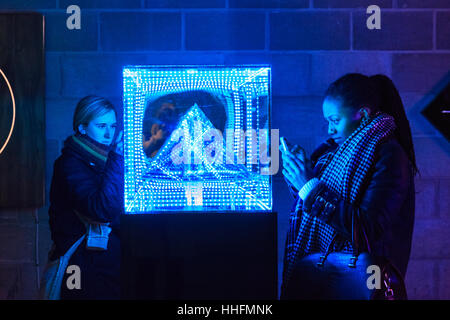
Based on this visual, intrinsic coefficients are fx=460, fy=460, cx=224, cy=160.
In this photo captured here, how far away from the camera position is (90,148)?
2.07 meters

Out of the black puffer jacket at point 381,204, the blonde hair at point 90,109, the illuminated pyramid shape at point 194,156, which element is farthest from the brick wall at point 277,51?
the illuminated pyramid shape at point 194,156

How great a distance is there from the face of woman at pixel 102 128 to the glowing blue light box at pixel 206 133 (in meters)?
0.40

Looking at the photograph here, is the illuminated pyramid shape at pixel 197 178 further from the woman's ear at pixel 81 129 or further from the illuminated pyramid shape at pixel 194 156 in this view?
the woman's ear at pixel 81 129

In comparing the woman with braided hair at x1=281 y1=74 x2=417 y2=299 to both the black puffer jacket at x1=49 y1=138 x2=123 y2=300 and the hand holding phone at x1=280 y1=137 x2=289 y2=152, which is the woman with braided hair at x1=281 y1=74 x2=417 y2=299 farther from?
the black puffer jacket at x1=49 y1=138 x2=123 y2=300

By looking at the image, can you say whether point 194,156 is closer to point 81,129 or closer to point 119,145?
point 119,145

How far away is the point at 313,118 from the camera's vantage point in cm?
214

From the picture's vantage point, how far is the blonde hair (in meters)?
2.10

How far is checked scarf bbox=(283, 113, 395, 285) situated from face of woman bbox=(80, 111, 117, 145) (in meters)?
0.90

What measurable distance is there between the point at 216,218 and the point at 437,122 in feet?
3.88

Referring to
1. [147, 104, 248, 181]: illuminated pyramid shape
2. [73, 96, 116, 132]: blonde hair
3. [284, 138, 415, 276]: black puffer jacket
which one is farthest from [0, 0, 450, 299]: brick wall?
[147, 104, 248, 181]: illuminated pyramid shape

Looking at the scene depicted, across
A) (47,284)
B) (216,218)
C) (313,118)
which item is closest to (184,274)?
(216,218)

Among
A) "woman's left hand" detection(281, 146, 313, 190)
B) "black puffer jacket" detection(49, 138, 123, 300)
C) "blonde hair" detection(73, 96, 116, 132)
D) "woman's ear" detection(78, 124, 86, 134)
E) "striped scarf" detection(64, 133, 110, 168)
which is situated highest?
"blonde hair" detection(73, 96, 116, 132)

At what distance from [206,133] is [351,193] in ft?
1.97
